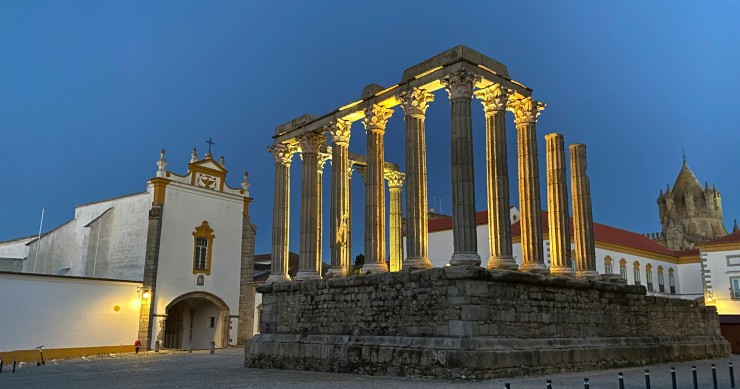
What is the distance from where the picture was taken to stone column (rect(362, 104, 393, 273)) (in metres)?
18.6

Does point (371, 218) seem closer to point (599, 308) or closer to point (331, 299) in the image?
point (331, 299)

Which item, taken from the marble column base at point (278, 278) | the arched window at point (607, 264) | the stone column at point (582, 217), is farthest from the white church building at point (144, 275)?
the arched window at point (607, 264)

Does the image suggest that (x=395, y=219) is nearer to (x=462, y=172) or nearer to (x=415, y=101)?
(x=415, y=101)

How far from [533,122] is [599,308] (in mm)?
5792

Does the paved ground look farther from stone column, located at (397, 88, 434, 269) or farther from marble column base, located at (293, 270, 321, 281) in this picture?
stone column, located at (397, 88, 434, 269)

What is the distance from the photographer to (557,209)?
61.1 feet

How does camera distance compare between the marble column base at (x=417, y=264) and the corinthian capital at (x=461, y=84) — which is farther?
the marble column base at (x=417, y=264)

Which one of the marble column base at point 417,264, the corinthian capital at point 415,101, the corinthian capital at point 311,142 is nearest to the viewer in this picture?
the marble column base at point 417,264

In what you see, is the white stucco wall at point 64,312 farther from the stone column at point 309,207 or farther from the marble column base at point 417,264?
the marble column base at point 417,264

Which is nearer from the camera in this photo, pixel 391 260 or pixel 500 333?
pixel 500 333

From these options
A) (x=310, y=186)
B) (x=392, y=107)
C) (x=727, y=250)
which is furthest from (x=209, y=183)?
(x=727, y=250)

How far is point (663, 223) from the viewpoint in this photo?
7362 centimetres

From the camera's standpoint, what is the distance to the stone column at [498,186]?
16.3 metres

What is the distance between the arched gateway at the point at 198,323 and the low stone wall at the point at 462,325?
47.3 feet
